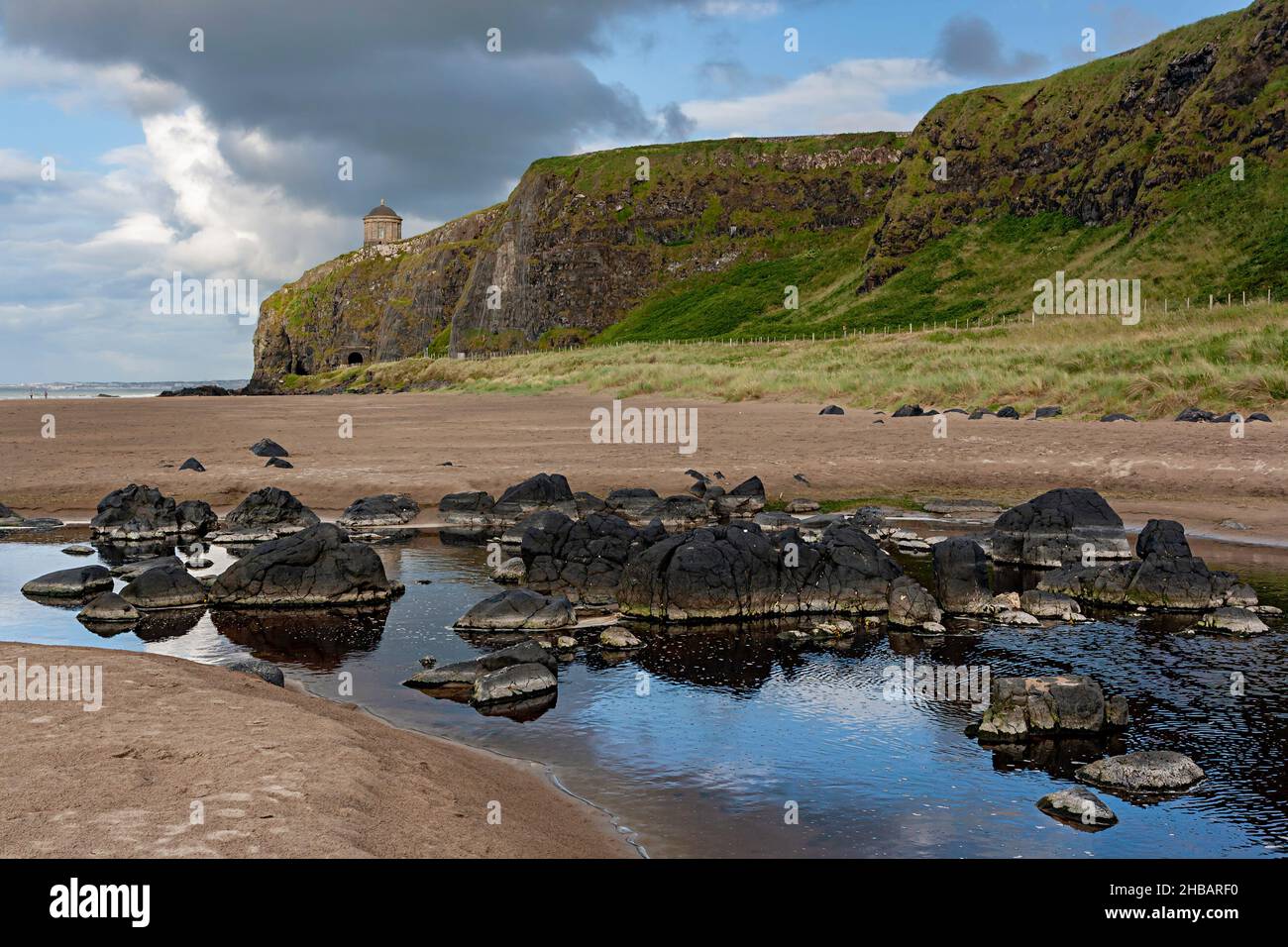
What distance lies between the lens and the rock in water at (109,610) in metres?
15.6

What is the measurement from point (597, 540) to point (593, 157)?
16246cm

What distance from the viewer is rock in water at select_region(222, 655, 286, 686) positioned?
39.8 ft

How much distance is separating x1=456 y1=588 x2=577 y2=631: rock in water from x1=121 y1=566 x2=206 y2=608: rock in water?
15.3 feet

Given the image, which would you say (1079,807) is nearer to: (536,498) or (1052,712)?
(1052,712)

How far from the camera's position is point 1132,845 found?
7934 millimetres

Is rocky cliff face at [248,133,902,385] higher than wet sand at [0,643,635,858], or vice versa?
rocky cliff face at [248,133,902,385]

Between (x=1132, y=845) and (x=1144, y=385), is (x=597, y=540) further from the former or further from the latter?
(x=1144, y=385)

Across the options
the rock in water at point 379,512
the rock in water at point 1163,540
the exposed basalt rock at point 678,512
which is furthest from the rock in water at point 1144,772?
the rock in water at point 379,512

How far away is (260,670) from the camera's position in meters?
12.4

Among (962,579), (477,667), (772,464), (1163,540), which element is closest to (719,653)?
(477,667)

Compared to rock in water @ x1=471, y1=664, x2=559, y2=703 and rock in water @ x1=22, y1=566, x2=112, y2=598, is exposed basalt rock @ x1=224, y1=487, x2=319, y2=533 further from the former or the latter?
rock in water @ x1=471, y1=664, x2=559, y2=703

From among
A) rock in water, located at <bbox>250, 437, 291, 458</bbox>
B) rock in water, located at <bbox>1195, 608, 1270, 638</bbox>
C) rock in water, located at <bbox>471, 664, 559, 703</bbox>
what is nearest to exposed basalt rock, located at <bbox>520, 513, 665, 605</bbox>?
rock in water, located at <bbox>471, 664, 559, 703</bbox>

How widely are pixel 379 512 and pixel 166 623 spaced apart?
957cm
